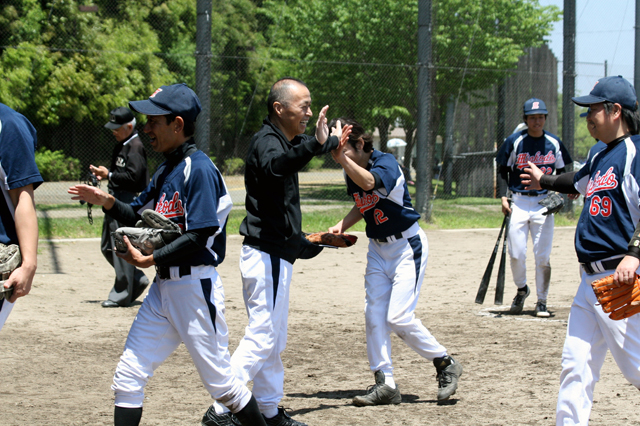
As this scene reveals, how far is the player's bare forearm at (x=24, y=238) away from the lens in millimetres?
2836

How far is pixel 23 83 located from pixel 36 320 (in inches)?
351

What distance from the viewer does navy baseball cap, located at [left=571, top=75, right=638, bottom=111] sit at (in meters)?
3.49

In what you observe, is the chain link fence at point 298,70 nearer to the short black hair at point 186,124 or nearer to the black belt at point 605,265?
the short black hair at point 186,124

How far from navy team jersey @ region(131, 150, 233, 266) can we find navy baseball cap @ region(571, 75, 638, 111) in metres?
1.91

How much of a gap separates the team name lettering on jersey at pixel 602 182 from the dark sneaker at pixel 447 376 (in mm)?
1588

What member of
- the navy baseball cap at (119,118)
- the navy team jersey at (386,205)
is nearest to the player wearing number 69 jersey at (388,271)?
the navy team jersey at (386,205)

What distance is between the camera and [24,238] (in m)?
2.85

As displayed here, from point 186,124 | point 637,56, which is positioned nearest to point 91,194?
point 186,124

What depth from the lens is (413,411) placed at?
4363 millimetres

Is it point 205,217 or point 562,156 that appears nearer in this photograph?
point 205,217

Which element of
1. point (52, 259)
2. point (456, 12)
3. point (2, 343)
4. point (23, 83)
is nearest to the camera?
point (2, 343)

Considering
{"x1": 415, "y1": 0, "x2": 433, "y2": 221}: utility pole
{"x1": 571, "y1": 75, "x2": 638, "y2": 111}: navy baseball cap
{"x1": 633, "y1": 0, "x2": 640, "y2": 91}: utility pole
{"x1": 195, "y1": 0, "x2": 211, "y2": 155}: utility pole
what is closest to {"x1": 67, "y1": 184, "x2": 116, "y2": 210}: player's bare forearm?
{"x1": 571, "y1": 75, "x2": 638, "y2": 111}: navy baseball cap

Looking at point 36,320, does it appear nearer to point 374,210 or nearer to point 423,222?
point 374,210

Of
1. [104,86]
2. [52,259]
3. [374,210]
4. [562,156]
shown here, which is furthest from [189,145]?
[104,86]
